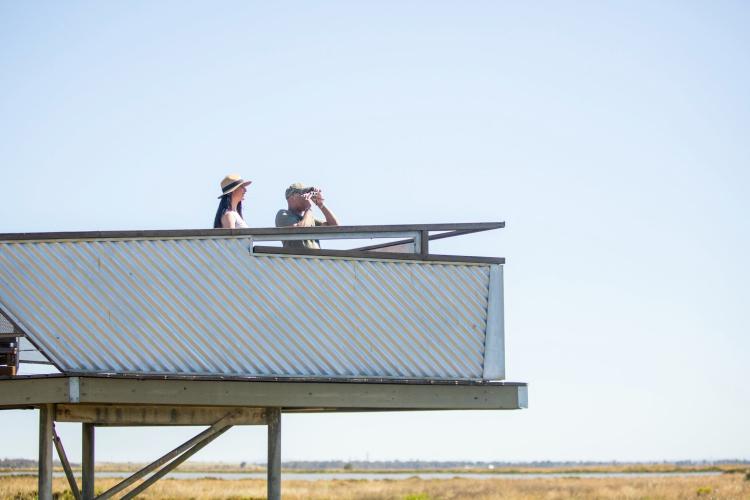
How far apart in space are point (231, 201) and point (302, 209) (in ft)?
2.86

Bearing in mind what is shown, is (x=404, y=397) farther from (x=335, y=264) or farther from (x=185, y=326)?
(x=185, y=326)

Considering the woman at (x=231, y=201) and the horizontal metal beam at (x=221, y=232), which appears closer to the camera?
the horizontal metal beam at (x=221, y=232)

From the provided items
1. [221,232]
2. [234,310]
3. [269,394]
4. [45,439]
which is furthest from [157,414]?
[221,232]

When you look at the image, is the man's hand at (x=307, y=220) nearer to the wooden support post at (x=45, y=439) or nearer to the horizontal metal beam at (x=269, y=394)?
the horizontal metal beam at (x=269, y=394)

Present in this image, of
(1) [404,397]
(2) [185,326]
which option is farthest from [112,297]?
(1) [404,397]

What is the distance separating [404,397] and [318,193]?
273 centimetres

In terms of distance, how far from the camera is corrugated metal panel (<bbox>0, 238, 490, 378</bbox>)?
13875 millimetres

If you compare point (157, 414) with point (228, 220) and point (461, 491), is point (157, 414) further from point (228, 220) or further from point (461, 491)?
point (461, 491)

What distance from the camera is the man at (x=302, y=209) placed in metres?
15.4

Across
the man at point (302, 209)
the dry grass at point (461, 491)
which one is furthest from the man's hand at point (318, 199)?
the dry grass at point (461, 491)

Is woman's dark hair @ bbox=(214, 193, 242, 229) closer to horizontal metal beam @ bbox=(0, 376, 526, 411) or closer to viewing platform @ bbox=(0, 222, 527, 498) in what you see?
viewing platform @ bbox=(0, 222, 527, 498)

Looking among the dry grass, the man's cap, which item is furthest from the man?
the dry grass

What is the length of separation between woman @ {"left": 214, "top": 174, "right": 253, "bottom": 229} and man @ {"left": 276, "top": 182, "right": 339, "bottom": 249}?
0.50 meters

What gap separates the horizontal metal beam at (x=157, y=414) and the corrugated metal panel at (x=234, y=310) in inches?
56.3
